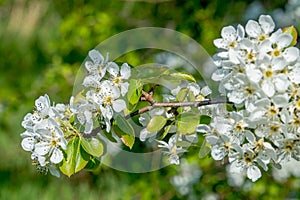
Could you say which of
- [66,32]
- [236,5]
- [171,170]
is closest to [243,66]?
[171,170]

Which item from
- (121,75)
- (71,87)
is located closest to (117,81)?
(121,75)

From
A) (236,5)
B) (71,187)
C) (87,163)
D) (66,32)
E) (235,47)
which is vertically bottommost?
(87,163)

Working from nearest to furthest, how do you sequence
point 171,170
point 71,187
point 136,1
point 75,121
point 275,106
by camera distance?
point 275,106
point 75,121
point 171,170
point 71,187
point 136,1

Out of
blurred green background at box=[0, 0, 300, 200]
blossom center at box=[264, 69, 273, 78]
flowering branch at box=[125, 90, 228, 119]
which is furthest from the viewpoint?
blurred green background at box=[0, 0, 300, 200]

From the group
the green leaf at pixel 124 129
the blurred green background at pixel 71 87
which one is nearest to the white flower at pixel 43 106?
the green leaf at pixel 124 129

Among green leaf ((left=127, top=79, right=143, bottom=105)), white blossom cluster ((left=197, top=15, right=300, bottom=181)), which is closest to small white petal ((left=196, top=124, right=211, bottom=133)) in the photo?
white blossom cluster ((left=197, top=15, right=300, bottom=181))

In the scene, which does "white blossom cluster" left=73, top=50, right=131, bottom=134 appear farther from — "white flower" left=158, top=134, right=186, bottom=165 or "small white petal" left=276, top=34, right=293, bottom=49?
"small white petal" left=276, top=34, right=293, bottom=49

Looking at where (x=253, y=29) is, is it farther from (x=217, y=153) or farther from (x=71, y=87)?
(x=71, y=87)

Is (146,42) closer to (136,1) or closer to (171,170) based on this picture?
(136,1)
